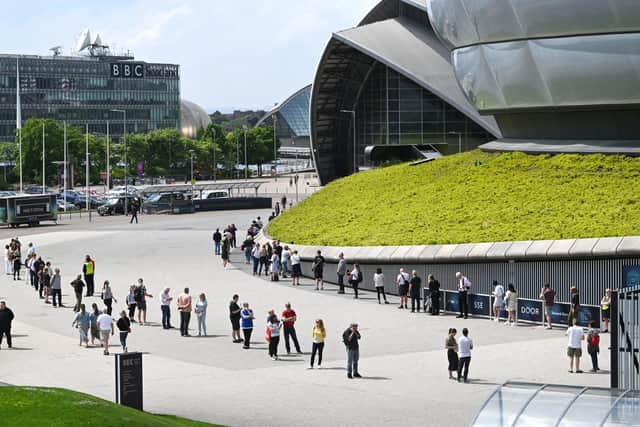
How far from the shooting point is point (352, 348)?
956 inches

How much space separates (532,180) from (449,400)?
20.0m

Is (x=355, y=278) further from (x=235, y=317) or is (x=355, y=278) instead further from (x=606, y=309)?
(x=606, y=309)

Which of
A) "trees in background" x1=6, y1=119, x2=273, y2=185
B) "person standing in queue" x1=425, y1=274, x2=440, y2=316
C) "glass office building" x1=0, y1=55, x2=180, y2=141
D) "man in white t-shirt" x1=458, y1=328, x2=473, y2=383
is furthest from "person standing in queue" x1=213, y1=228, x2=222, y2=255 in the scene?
"glass office building" x1=0, y1=55, x2=180, y2=141

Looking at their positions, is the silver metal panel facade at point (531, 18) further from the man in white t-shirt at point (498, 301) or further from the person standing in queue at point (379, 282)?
the man in white t-shirt at point (498, 301)

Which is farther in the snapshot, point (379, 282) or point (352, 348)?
point (379, 282)

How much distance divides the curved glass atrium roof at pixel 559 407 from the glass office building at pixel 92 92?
156 meters

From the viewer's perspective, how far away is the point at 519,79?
1714 inches

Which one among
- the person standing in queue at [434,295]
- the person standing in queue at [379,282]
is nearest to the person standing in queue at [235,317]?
the person standing in queue at [434,295]

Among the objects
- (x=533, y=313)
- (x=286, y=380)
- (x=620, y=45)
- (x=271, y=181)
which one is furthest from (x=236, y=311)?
(x=271, y=181)

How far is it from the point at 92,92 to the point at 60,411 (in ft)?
525

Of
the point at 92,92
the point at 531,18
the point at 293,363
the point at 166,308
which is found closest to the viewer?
the point at 293,363

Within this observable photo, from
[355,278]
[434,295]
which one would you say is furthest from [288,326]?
[355,278]

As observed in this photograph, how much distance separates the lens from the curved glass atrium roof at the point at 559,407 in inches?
535

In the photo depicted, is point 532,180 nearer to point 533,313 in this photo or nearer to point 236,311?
point 533,313
